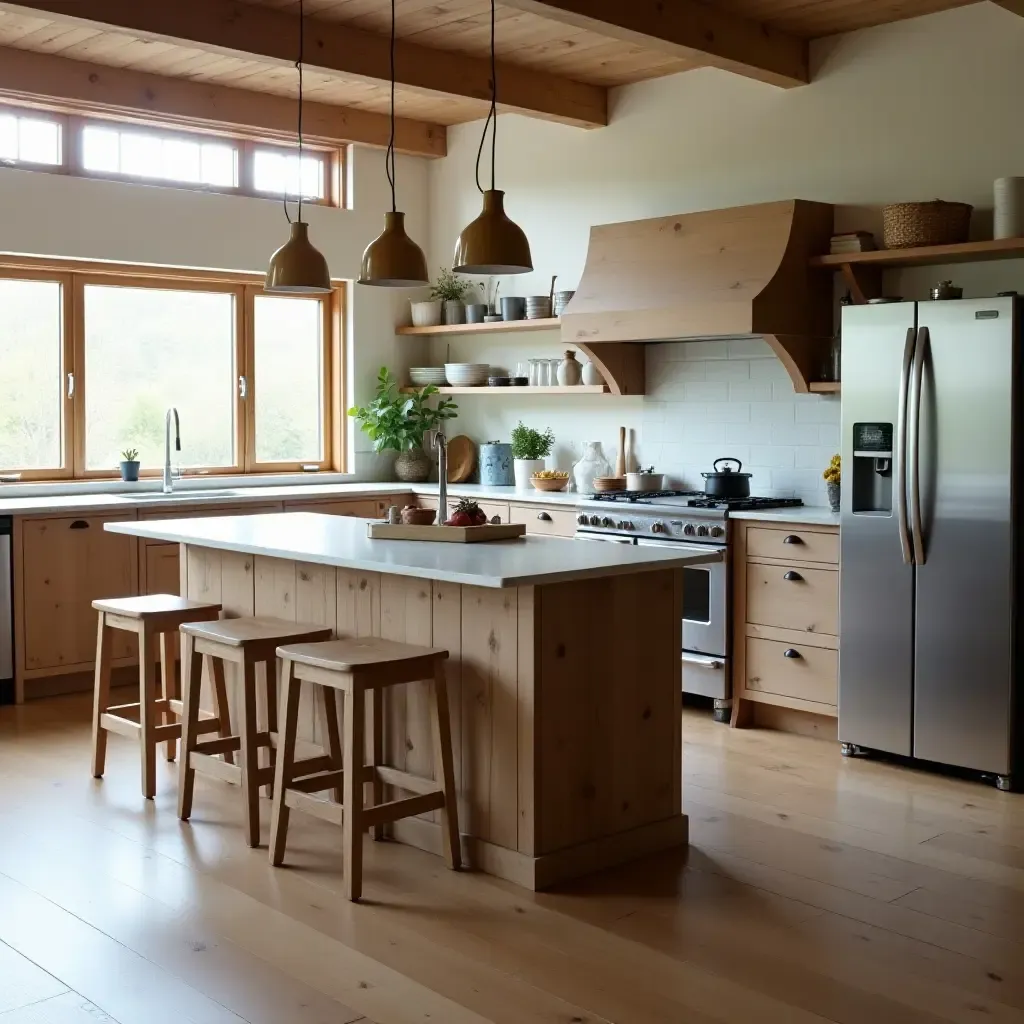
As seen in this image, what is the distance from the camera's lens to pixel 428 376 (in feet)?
25.4

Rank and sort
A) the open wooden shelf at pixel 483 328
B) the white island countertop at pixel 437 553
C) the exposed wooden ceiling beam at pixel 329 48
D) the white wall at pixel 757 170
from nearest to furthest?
the white island countertop at pixel 437 553 < the exposed wooden ceiling beam at pixel 329 48 < the white wall at pixel 757 170 < the open wooden shelf at pixel 483 328

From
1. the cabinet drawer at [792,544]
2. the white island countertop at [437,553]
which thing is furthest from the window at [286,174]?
the cabinet drawer at [792,544]

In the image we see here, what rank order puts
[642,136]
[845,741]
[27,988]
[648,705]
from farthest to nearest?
[642,136] < [845,741] < [648,705] < [27,988]

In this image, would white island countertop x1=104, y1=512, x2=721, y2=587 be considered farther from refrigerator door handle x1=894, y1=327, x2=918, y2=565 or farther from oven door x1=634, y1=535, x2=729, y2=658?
oven door x1=634, y1=535, x2=729, y2=658

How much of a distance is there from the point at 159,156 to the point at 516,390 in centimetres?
225

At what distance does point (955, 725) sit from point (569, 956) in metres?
2.20

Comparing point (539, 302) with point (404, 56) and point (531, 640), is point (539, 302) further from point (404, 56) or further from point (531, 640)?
point (531, 640)

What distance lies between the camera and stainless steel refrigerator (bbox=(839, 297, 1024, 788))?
15.2 ft

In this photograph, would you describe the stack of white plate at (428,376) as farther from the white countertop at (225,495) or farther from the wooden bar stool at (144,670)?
the wooden bar stool at (144,670)

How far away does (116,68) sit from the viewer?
6484 millimetres

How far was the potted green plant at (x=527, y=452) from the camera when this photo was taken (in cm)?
707

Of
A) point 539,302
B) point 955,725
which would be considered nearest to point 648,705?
point 955,725

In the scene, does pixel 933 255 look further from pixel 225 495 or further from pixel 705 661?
pixel 225 495

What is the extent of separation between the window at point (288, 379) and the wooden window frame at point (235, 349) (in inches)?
1.5
